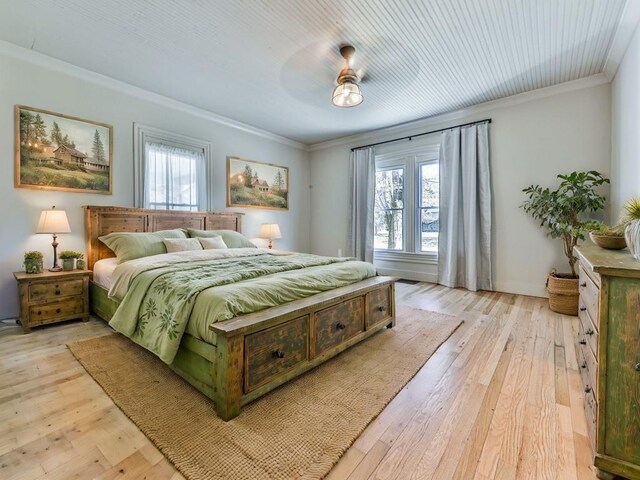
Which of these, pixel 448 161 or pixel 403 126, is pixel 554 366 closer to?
pixel 448 161

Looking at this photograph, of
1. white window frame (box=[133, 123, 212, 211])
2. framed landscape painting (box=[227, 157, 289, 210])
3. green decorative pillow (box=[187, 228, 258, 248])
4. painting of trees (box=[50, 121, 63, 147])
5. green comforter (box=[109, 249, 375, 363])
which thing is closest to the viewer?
green comforter (box=[109, 249, 375, 363])

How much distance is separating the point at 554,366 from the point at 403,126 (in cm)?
414

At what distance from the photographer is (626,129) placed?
2.75 metres

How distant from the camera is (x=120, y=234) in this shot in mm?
3223

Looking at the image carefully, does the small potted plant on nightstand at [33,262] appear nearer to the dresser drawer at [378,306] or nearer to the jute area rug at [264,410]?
the jute area rug at [264,410]

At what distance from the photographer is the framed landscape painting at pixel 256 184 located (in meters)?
4.89

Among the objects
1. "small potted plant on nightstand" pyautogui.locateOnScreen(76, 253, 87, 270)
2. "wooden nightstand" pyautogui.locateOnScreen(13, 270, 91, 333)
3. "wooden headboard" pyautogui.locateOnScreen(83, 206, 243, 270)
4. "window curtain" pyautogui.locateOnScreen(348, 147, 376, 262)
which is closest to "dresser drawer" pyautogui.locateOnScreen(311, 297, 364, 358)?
"wooden nightstand" pyautogui.locateOnScreen(13, 270, 91, 333)

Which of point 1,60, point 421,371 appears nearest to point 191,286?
point 421,371

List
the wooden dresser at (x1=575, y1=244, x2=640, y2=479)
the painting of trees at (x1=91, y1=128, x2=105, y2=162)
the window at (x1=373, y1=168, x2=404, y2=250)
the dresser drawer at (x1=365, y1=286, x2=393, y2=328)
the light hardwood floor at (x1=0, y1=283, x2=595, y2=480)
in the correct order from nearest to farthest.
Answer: the wooden dresser at (x1=575, y1=244, x2=640, y2=479)
the light hardwood floor at (x1=0, y1=283, x2=595, y2=480)
the dresser drawer at (x1=365, y1=286, x2=393, y2=328)
the painting of trees at (x1=91, y1=128, x2=105, y2=162)
the window at (x1=373, y1=168, x2=404, y2=250)

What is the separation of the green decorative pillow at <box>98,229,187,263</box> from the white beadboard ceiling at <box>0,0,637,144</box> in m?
1.84

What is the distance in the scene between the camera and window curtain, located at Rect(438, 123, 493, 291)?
13.9 feet

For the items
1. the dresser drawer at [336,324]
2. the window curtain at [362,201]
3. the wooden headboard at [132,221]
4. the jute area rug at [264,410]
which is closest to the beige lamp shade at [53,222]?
the wooden headboard at [132,221]

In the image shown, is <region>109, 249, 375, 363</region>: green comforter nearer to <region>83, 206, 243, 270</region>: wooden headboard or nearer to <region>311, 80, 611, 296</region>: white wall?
<region>83, 206, 243, 270</region>: wooden headboard

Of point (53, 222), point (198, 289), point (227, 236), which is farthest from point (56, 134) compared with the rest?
point (198, 289)
